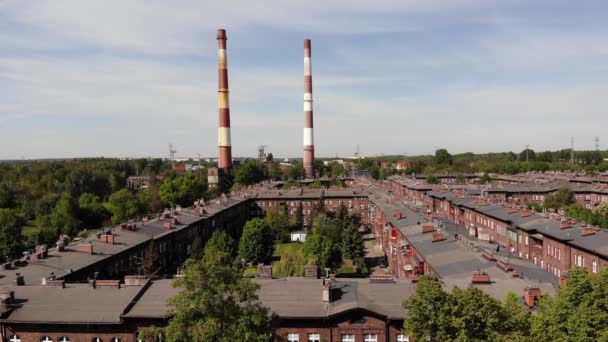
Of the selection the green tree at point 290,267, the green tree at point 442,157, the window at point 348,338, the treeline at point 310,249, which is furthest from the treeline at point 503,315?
the green tree at point 442,157

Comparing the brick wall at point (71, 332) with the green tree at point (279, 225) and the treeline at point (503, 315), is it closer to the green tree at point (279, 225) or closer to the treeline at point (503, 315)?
the treeline at point (503, 315)

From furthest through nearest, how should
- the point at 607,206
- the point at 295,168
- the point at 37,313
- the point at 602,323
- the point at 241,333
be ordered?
the point at 295,168 → the point at 607,206 → the point at 37,313 → the point at 602,323 → the point at 241,333

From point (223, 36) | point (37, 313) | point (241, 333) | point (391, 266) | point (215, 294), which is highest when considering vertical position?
point (223, 36)

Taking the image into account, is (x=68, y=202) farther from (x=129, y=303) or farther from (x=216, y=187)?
(x=129, y=303)

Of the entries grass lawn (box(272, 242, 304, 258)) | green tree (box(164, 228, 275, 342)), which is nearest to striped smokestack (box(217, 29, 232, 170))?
grass lawn (box(272, 242, 304, 258))

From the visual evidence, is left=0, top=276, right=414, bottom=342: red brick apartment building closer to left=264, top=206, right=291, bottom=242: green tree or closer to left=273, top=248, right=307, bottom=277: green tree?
left=273, top=248, right=307, bottom=277: green tree

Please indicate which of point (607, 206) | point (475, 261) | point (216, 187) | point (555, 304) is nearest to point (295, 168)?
point (216, 187)
